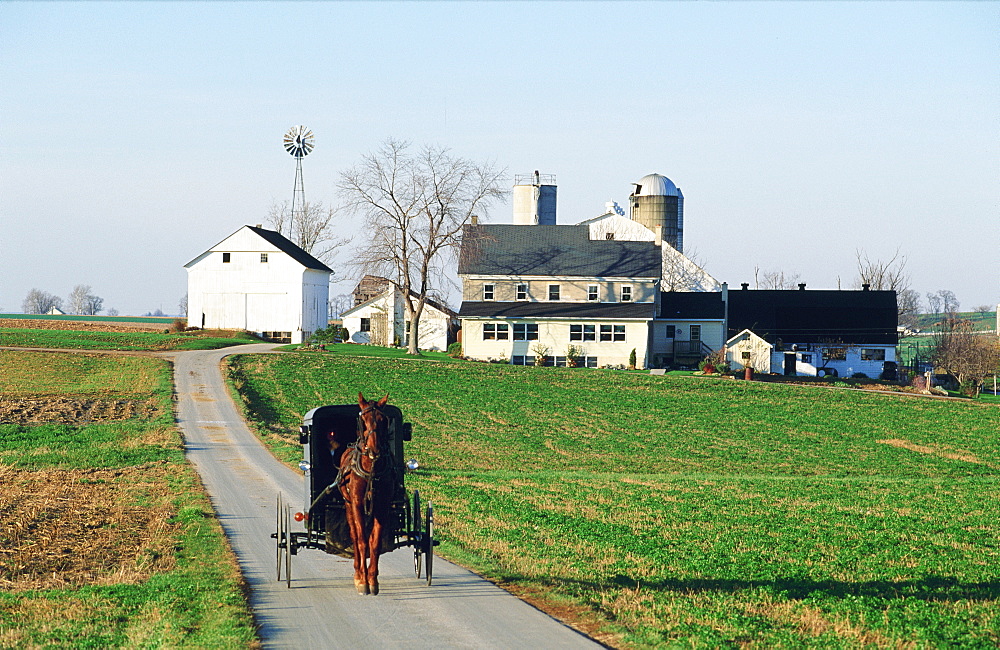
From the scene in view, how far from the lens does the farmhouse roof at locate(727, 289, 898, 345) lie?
77.8 metres

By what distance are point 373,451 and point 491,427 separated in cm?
3182

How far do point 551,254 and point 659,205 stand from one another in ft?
88.9

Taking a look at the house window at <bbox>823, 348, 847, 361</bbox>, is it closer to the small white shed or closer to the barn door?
the barn door

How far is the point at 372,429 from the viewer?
13461mm

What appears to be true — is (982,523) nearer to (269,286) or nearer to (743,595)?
(743,595)

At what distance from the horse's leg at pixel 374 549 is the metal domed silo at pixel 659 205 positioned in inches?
3457

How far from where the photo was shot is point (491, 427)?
45.1m

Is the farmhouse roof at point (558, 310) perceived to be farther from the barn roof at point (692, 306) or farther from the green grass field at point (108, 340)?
the green grass field at point (108, 340)

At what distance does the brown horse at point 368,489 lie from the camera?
44.4ft

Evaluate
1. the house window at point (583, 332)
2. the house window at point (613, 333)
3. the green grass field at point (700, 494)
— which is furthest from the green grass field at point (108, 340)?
the house window at point (613, 333)

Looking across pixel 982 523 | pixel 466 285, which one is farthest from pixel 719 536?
pixel 466 285

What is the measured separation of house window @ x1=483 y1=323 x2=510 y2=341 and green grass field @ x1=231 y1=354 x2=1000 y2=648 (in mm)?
7588

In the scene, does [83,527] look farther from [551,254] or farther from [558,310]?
[551,254]

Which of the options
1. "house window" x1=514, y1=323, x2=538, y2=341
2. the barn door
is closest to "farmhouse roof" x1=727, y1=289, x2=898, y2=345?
the barn door
